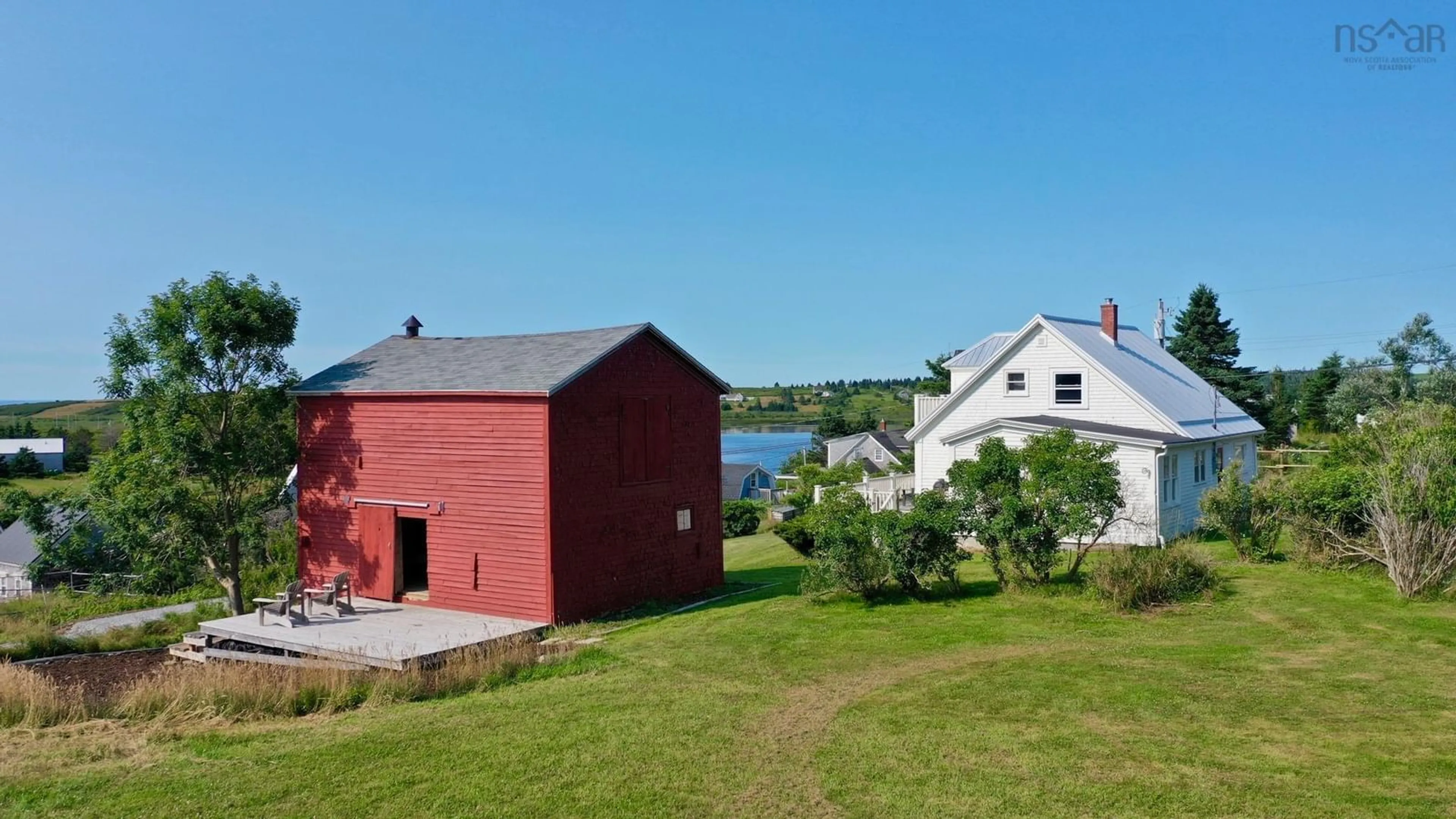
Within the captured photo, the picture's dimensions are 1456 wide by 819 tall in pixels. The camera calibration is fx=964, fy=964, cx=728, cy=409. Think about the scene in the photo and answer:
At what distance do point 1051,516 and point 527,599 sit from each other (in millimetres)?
9351

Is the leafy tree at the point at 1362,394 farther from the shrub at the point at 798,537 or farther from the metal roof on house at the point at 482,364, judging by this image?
the metal roof on house at the point at 482,364

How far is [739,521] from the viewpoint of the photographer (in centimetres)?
4216

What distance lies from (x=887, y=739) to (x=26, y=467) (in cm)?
9469

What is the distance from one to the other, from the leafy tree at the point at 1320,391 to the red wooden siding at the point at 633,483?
54200 mm

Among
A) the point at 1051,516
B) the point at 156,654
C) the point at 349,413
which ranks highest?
the point at 349,413

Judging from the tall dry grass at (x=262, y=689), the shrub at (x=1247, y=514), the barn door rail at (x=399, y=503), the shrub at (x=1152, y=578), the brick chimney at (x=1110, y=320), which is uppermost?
the brick chimney at (x=1110, y=320)

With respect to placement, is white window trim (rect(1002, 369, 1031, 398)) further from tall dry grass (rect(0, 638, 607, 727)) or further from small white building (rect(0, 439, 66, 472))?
small white building (rect(0, 439, 66, 472))

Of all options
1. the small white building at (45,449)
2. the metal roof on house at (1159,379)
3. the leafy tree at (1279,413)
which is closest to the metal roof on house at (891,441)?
the leafy tree at (1279,413)

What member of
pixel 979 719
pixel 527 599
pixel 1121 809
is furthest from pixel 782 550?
pixel 1121 809

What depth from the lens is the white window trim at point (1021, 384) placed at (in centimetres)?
2845

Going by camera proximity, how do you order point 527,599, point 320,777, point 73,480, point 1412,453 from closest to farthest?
point 320,777 < point 1412,453 < point 527,599 < point 73,480

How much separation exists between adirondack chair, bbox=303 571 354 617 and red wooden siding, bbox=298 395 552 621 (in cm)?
137

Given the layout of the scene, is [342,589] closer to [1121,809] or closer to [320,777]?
[320,777]

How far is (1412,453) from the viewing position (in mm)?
15945
